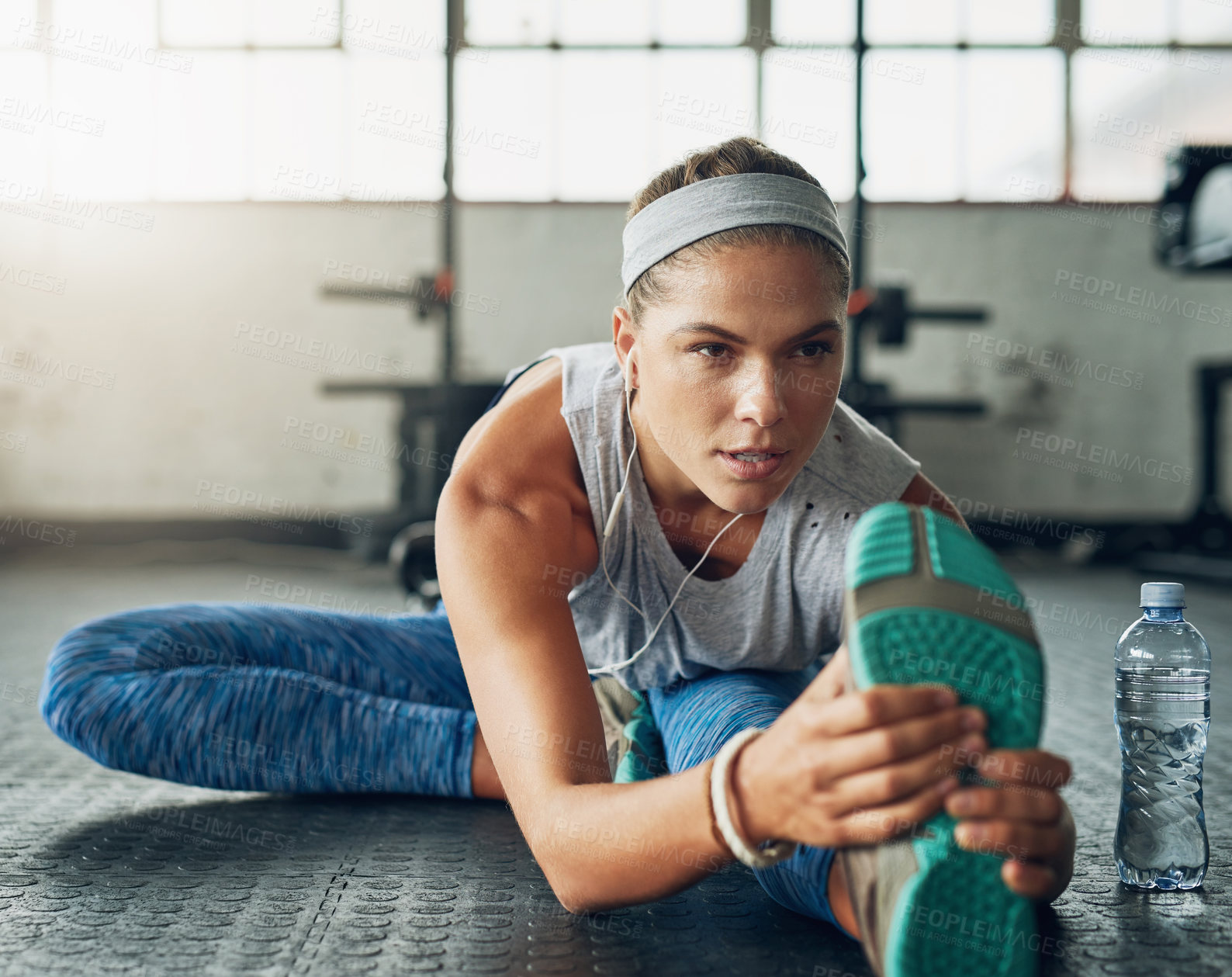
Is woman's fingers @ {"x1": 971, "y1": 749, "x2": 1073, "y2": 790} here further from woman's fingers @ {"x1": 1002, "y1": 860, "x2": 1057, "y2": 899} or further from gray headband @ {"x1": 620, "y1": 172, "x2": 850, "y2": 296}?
gray headband @ {"x1": 620, "y1": 172, "x2": 850, "y2": 296}

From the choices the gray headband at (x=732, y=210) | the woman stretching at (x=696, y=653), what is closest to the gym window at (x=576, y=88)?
the woman stretching at (x=696, y=653)

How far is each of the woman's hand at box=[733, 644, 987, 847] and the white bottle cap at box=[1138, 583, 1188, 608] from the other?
0.43 meters

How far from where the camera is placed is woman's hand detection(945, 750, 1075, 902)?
0.59 m

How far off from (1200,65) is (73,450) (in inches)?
220

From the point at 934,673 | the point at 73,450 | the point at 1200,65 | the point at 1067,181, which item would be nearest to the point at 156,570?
the point at 73,450

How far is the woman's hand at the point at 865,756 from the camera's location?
581mm

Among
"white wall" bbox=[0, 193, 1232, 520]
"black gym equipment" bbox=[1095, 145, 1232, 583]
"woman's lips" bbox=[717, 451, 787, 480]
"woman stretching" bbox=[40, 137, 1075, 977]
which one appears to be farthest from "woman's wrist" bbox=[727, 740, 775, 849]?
"white wall" bbox=[0, 193, 1232, 520]

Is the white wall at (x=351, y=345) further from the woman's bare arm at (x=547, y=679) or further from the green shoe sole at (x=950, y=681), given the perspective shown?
the green shoe sole at (x=950, y=681)

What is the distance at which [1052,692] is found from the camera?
1.90 meters

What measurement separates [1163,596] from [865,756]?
1.65 ft

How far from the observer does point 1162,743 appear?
1041mm

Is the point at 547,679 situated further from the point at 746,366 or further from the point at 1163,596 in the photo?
the point at 1163,596

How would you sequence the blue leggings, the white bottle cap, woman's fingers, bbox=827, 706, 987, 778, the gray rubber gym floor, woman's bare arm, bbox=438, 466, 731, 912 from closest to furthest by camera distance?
woman's fingers, bbox=827, 706, 987, 778 < woman's bare arm, bbox=438, 466, 731, 912 < the gray rubber gym floor < the white bottle cap < the blue leggings

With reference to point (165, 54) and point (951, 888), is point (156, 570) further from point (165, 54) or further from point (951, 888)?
point (951, 888)
